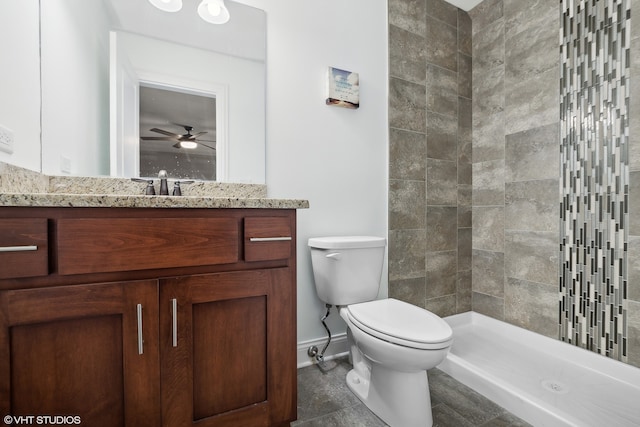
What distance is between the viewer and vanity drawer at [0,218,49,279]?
0.70 meters

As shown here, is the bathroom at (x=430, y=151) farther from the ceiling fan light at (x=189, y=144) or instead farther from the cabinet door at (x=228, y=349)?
the cabinet door at (x=228, y=349)

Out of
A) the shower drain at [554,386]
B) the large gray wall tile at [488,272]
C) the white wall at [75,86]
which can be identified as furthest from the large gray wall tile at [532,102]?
the white wall at [75,86]

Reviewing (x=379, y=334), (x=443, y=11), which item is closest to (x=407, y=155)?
(x=443, y=11)

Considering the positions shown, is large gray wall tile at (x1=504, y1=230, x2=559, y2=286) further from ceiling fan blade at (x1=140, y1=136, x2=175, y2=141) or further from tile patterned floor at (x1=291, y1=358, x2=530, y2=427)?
ceiling fan blade at (x1=140, y1=136, x2=175, y2=141)

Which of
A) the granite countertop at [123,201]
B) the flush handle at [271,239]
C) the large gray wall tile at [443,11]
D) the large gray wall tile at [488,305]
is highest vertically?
the large gray wall tile at [443,11]

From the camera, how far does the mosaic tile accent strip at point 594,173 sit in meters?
1.53

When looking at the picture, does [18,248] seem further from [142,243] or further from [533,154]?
[533,154]

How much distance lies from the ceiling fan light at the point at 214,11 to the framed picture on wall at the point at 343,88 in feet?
2.07

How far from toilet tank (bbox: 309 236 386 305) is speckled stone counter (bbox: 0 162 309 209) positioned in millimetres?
468

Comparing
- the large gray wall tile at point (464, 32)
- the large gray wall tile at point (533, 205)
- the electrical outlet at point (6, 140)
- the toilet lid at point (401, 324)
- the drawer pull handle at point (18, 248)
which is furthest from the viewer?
the large gray wall tile at point (464, 32)

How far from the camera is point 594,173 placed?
5.30ft

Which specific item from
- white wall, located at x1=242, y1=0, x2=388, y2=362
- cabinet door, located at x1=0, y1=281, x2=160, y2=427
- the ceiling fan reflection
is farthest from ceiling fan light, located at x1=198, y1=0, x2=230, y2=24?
cabinet door, located at x1=0, y1=281, x2=160, y2=427

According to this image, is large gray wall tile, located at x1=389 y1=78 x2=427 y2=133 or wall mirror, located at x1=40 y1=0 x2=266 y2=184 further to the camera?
large gray wall tile, located at x1=389 y1=78 x2=427 y2=133

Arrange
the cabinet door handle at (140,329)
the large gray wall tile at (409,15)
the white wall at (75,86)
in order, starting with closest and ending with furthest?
the cabinet door handle at (140,329) → the white wall at (75,86) → the large gray wall tile at (409,15)
